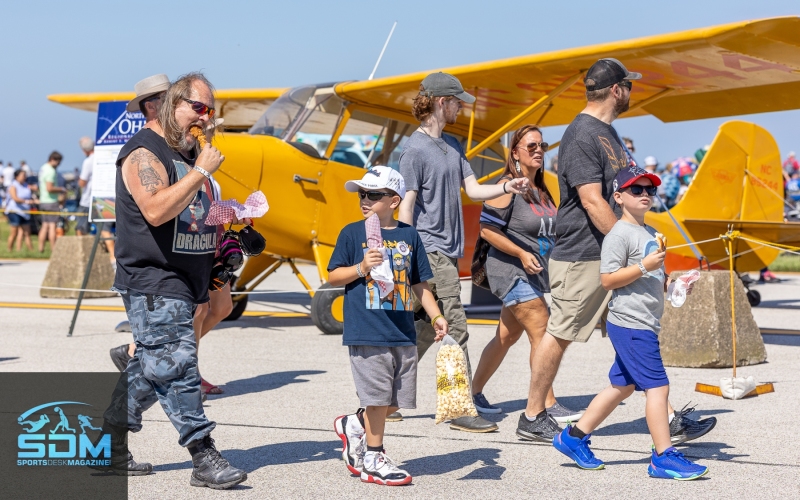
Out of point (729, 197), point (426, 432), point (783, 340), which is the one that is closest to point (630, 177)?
point (426, 432)

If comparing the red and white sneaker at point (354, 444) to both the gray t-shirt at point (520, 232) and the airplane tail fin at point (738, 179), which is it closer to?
the gray t-shirt at point (520, 232)

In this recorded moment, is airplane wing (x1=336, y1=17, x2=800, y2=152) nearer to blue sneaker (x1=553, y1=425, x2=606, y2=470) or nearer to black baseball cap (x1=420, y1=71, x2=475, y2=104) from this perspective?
black baseball cap (x1=420, y1=71, x2=475, y2=104)

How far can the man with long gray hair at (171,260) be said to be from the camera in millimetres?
3648

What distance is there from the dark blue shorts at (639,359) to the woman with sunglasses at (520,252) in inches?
38.9

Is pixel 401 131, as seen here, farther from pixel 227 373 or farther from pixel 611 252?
pixel 611 252

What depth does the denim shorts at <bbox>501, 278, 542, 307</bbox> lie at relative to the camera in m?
5.06

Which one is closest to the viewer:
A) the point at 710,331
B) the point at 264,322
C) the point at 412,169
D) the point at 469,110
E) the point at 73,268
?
the point at 412,169

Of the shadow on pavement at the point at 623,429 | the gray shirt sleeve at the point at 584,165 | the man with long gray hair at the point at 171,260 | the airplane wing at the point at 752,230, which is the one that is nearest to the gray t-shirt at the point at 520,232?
the gray shirt sleeve at the point at 584,165

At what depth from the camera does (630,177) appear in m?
4.05

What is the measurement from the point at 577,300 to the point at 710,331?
2.88 m

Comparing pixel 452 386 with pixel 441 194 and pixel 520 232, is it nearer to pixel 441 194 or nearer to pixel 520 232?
pixel 441 194

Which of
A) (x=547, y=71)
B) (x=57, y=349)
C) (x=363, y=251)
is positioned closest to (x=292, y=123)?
(x=547, y=71)

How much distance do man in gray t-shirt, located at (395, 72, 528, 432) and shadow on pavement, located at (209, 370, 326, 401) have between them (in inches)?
59.3


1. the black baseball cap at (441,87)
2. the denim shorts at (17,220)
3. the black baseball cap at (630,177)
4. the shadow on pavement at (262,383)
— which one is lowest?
the denim shorts at (17,220)
